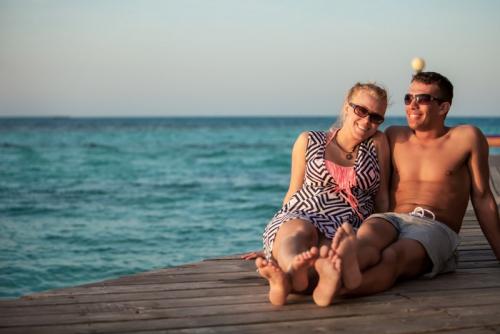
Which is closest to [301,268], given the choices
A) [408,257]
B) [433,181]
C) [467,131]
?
[408,257]

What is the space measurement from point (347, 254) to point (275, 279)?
1.10 ft

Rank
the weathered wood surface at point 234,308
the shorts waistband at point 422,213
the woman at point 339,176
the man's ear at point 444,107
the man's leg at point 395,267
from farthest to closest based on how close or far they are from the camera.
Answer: the man's ear at point 444,107, the shorts waistband at point 422,213, the woman at point 339,176, the man's leg at point 395,267, the weathered wood surface at point 234,308

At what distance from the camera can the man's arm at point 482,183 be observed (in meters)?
3.98

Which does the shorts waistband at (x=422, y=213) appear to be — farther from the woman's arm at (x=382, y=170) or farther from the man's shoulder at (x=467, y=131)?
the man's shoulder at (x=467, y=131)

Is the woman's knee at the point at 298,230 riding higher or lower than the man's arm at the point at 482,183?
lower

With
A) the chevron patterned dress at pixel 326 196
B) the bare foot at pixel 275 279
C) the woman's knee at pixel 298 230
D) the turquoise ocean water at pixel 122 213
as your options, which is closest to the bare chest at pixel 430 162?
the chevron patterned dress at pixel 326 196

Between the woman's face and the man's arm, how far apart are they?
0.60m

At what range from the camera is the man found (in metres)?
3.76

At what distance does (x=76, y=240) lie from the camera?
32.0 ft

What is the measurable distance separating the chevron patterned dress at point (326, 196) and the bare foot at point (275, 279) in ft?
1.75

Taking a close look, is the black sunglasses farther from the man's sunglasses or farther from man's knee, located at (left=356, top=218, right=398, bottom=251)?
man's knee, located at (left=356, top=218, right=398, bottom=251)

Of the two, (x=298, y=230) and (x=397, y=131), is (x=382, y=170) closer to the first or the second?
(x=397, y=131)

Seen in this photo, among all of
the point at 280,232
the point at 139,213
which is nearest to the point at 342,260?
the point at 280,232

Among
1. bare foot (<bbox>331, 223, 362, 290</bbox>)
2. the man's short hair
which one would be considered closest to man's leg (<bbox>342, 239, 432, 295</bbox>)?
bare foot (<bbox>331, 223, 362, 290</bbox>)
